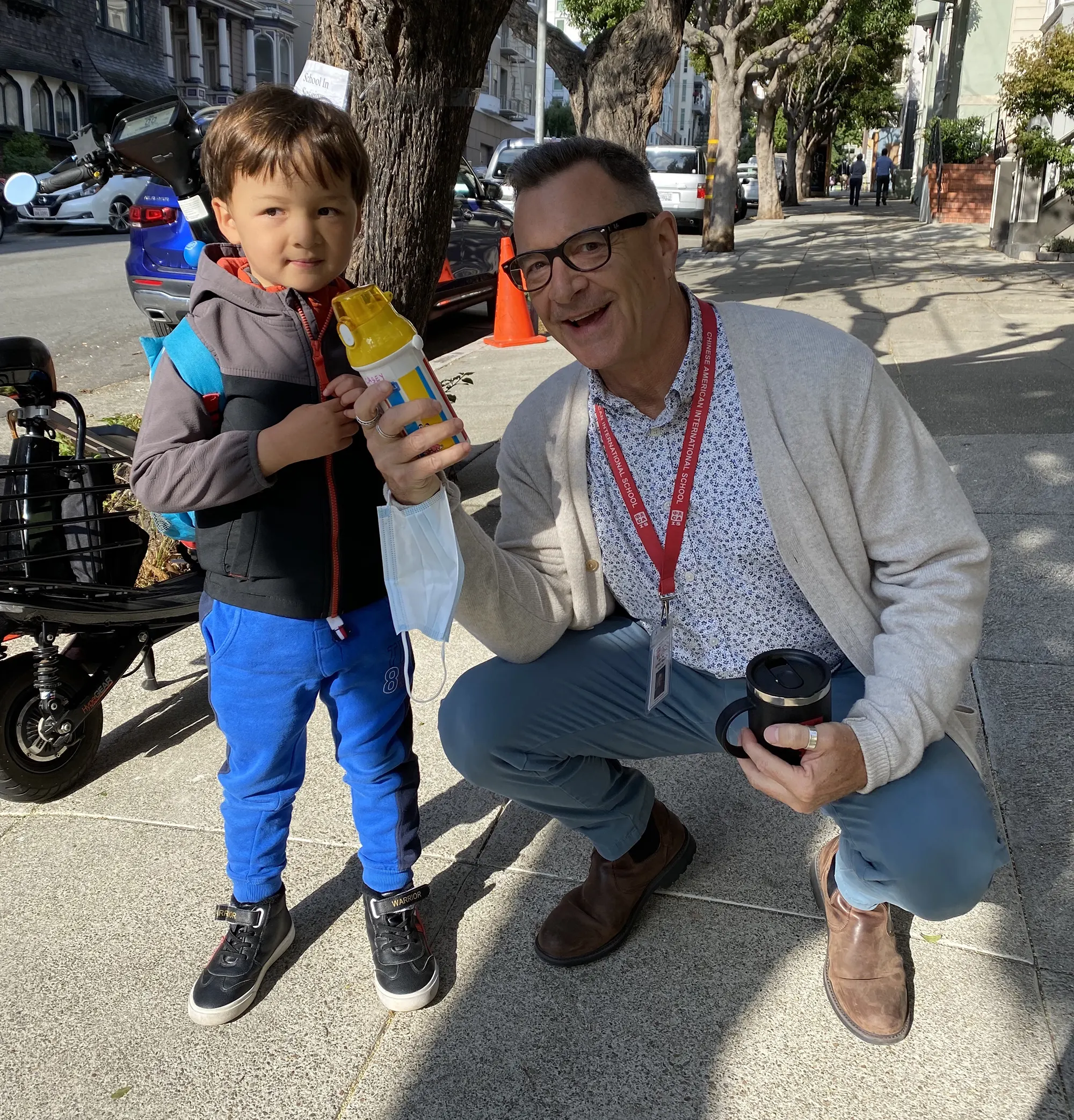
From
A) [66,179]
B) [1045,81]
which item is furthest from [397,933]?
[1045,81]

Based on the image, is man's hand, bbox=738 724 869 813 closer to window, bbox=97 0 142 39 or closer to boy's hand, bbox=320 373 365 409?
boy's hand, bbox=320 373 365 409

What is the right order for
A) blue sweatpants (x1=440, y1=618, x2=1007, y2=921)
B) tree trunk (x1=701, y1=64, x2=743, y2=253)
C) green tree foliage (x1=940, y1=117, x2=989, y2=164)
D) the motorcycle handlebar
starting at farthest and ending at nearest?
green tree foliage (x1=940, y1=117, x2=989, y2=164) < tree trunk (x1=701, y1=64, x2=743, y2=253) < the motorcycle handlebar < blue sweatpants (x1=440, y1=618, x2=1007, y2=921)

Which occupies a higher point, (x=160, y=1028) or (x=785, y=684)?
(x=785, y=684)

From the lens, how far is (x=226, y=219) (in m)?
2.02

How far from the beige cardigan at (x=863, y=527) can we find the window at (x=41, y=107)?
1518 inches

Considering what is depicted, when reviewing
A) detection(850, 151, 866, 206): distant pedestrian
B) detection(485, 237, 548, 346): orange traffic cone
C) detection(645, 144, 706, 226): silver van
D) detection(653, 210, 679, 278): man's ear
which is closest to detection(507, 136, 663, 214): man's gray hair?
detection(653, 210, 679, 278): man's ear

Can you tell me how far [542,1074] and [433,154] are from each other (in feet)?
11.3

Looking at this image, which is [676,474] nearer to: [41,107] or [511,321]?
[511,321]

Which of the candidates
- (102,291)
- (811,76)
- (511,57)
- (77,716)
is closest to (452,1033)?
(77,716)

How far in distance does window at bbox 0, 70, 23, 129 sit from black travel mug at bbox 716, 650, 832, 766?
3737 centimetres

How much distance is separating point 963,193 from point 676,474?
2424 cm

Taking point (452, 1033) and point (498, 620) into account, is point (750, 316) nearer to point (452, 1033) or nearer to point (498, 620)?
point (498, 620)

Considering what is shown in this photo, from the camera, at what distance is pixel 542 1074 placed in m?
2.01

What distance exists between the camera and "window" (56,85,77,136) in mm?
35625
